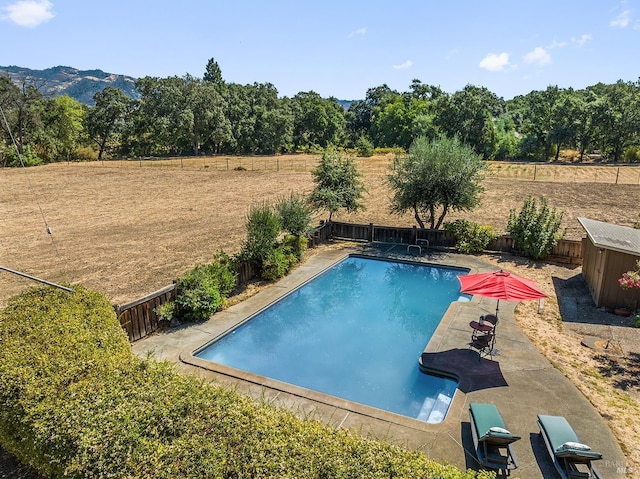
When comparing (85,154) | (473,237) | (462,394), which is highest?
(85,154)

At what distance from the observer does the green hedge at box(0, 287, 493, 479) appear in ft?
14.1

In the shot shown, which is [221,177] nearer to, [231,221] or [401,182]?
[231,221]

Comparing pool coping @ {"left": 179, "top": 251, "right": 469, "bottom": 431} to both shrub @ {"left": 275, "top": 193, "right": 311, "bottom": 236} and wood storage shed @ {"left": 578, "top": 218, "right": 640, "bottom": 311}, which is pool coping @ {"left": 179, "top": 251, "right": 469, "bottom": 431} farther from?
shrub @ {"left": 275, "top": 193, "right": 311, "bottom": 236}

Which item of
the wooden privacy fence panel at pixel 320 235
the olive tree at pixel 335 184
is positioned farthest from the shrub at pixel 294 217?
the olive tree at pixel 335 184

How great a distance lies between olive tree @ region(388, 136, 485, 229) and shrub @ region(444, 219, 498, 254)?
94 centimetres

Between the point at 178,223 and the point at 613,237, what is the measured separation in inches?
812

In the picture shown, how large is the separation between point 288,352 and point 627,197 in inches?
1092

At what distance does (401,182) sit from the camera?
18172 millimetres

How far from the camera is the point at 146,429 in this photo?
15.7 ft

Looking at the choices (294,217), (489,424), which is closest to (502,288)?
(489,424)

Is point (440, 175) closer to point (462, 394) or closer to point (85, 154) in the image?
point (462, 394)

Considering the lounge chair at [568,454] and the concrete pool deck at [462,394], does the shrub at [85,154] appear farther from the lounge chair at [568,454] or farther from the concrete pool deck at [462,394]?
the lounge chair at [568,454]

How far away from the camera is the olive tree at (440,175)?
1717cm

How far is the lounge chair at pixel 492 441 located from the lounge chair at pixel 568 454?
557mm
